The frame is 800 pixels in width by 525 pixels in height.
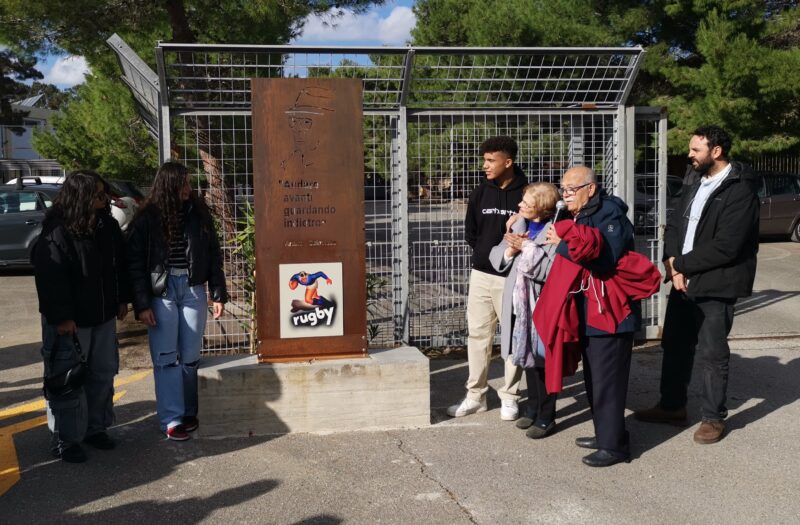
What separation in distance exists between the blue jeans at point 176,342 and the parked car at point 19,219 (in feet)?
29.9

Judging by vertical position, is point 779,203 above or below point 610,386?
above

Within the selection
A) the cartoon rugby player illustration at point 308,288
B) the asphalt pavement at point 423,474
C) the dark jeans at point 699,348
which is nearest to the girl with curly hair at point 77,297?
the asphalt pavement at point 423,474

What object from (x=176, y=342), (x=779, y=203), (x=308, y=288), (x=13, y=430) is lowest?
(x=13, y=430)

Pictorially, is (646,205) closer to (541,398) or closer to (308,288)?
(541,398)

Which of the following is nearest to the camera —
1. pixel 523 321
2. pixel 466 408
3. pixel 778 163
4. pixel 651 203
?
pixel 523 321

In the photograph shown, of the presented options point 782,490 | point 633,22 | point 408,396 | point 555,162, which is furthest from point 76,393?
point 633,22

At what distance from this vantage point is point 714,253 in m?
5.09

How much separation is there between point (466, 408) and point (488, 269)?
3.28 ft

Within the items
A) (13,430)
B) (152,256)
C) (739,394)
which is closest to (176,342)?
(152,256)

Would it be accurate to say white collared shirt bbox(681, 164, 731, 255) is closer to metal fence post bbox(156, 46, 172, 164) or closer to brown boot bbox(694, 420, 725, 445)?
brown boot bbox(694, 420, 725, 445)

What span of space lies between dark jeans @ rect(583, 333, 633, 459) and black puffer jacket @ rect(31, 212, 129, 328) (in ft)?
9.75

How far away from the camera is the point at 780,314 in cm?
952

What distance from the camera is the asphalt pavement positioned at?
13.7 ft

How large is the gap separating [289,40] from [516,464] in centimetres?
1069
